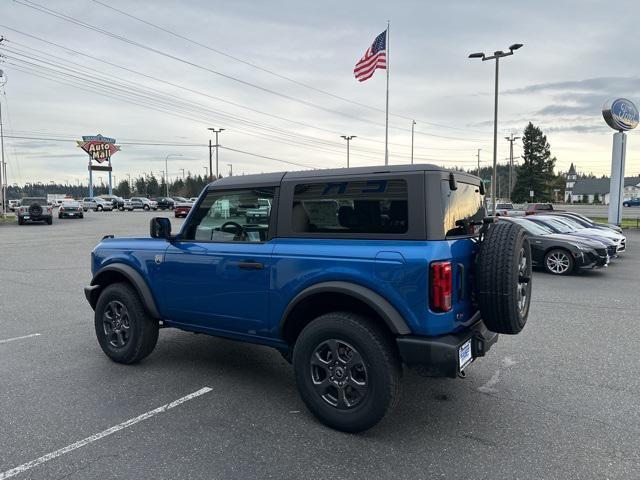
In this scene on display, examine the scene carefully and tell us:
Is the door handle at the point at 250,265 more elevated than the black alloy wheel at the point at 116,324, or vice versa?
the door handle at the point at 250,265

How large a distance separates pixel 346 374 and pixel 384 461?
0.62 meters

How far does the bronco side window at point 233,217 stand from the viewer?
3867 millimetres

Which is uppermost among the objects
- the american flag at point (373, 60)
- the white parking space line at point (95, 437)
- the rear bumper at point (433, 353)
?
the american flag at point (373, 60)

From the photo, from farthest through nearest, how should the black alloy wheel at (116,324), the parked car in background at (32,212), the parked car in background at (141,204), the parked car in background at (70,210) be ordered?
the parked car in background at (141,204), the parked car in background at (70,210), the parked car in background at (32,212), the black alloy wheel at (116,324)

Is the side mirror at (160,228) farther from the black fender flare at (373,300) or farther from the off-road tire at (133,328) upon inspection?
the black fender flare at (373,300)

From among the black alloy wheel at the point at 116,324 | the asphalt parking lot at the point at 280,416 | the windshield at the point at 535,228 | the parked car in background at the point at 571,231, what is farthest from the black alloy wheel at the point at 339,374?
the parked car in background at the point at 571,231

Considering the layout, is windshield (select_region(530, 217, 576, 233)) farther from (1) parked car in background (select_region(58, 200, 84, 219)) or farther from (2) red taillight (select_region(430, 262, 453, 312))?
(1) parked car in background (select_region(58, 200, 84, 219))

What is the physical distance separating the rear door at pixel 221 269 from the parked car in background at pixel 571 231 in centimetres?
1032

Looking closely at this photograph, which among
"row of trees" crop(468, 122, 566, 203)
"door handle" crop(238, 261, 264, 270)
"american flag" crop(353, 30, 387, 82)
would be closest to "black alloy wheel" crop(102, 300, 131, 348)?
"door handle" crop(238, 261, 264, 270)

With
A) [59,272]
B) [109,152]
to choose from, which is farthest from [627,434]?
[109,152]

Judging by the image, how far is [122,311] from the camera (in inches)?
185

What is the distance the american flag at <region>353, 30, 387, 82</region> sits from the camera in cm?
2580

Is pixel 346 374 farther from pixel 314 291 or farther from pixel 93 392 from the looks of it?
pixel 93 392

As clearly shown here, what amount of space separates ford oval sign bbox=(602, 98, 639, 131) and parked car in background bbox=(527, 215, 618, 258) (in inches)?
495
